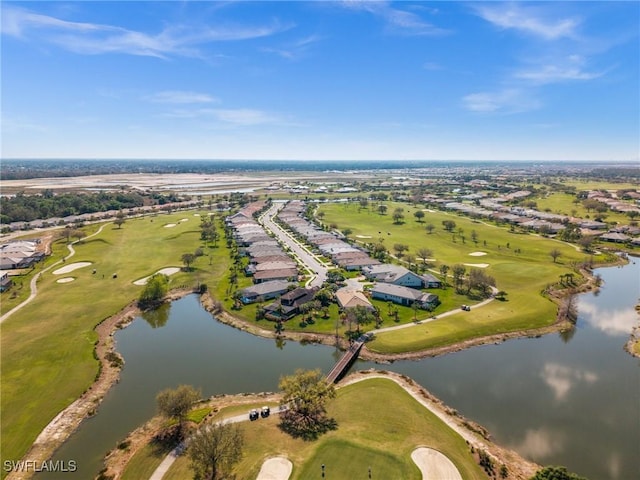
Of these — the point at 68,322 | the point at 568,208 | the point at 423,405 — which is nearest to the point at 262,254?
the point at 68,322

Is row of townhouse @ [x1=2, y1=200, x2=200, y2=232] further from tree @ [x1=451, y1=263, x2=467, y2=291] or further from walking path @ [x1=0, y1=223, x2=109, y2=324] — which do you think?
→ tree @ [x1=451, y1=263, x2=467, y2=291]

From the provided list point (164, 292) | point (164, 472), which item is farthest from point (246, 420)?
point (164, 292)

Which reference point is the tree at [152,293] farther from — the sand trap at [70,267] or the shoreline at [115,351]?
the sand trap at [70,267]

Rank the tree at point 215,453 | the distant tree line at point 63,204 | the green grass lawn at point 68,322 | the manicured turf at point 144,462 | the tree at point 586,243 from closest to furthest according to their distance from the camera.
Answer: the tree at point 215,453, the manicured turf at point 144,462, the green grass lawn at point 68,322, the tree at point 586,243, the distant tree line at point 63,204

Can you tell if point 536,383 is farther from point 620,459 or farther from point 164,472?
point 164,472

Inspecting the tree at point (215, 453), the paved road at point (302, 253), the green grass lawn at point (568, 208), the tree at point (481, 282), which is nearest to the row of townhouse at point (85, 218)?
the paved road at point (302, 253)

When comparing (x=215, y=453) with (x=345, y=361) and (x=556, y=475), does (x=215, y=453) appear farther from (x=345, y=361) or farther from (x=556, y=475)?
(x=556, y=475)
